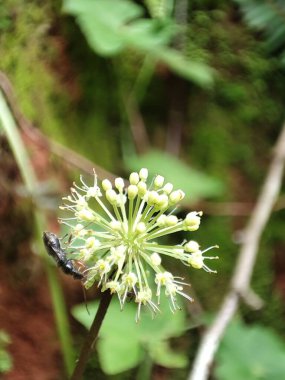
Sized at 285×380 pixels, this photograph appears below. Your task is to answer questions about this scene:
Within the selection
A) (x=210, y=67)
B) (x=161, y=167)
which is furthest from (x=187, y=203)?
(x=210, y=67)

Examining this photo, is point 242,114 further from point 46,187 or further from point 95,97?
point 46,187

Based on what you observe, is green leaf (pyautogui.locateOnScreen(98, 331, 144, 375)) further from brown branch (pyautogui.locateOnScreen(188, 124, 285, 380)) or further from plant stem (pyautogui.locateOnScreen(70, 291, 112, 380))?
plant stem (pyautogui.locateOnScreen(70, 291, 112, 380))

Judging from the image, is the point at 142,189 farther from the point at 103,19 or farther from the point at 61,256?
the point at 103,19

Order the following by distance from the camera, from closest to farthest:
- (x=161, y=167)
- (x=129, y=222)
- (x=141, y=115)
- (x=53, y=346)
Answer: (x=129, y=222) < (x=53, y=346) < (x=161, y=167) < (x=141, y=115)

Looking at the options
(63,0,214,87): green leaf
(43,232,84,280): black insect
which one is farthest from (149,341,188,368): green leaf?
(63,0,214,87): green leaf

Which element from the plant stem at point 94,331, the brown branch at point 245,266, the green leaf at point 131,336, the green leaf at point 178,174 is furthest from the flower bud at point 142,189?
the green leaf at point 178,174

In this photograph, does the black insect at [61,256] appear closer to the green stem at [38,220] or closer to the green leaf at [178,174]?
the green stem at [38,220]

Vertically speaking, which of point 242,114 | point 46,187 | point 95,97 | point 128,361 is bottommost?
point 128,361
